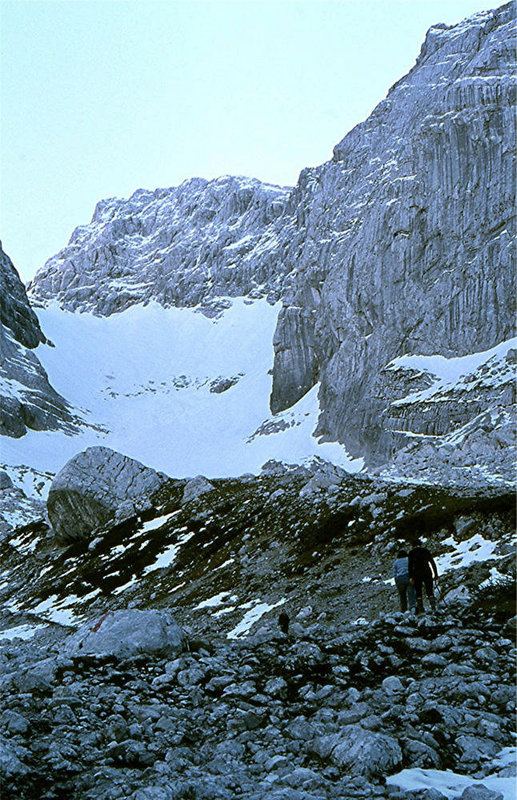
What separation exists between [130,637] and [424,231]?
137 m

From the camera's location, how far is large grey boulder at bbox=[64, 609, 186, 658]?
15.8 metres

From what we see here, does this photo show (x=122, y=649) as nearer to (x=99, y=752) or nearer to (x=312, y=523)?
(x=99, y=752)

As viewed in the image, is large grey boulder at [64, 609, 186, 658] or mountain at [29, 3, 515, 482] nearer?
large grey boulder at [64, 609, 186, 658]

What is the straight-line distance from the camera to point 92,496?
6456 cm

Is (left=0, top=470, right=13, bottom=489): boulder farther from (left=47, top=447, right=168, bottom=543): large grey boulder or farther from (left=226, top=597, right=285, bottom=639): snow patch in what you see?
(left=226, top=597, right=285, bottom=639): snow patch

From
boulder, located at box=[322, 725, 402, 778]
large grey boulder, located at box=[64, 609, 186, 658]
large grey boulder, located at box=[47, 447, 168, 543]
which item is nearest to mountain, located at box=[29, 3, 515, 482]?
large grey boulder, located at box=[47, 447, 168, 543]

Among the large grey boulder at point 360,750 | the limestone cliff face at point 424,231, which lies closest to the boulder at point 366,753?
the large grey boulder at point 360,750

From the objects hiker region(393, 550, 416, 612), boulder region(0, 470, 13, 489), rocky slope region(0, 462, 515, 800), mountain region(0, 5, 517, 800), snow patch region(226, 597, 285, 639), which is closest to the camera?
rocky slope region(0, 462, 515, 800)

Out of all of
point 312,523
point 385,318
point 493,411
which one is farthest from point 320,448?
point 312,523

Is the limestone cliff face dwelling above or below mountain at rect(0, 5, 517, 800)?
above

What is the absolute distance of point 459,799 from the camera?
352 inches

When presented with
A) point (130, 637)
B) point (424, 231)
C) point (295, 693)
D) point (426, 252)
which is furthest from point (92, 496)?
point (424, 231)

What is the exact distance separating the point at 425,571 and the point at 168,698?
9605 mm

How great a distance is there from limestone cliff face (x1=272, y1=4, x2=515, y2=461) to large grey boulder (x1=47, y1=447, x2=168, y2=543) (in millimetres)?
71312
